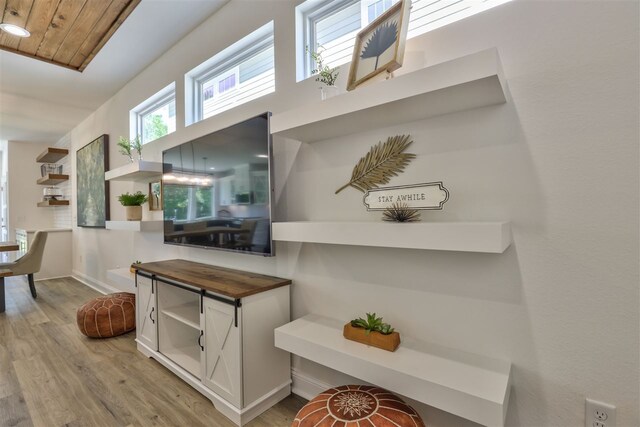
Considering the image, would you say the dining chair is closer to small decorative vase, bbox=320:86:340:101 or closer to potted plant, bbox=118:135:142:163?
potted plant, bbox=118:135:142:163

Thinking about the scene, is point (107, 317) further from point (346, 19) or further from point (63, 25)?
point (346, 19)

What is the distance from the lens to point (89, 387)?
6.80 feet

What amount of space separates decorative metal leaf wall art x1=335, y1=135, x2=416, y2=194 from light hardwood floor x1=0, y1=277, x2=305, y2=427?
1.39m

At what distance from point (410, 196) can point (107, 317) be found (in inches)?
115

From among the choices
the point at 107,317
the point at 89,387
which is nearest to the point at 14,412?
the point at 89,387

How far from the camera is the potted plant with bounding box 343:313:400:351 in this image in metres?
1.41

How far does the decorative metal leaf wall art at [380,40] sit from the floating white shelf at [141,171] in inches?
92.6

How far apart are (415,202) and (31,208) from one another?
26.3ft

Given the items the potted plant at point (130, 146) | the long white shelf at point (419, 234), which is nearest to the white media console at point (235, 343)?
the long white shelf at point (419, 234)

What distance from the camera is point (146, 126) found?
3.71 m

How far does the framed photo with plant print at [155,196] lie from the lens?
322 centimetres

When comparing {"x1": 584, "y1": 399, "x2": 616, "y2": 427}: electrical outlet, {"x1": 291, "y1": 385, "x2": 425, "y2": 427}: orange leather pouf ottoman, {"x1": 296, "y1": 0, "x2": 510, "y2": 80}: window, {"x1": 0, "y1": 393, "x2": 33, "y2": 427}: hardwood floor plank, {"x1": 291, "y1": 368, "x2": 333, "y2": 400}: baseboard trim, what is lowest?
{"x1": 0, "y1": 393, "x2": 33, "y2": 427}: hardwood floor plank

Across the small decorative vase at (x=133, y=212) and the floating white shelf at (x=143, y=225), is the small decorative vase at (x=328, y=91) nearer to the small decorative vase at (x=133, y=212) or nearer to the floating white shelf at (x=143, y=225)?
the floating white shelf at (x=143, y=225)

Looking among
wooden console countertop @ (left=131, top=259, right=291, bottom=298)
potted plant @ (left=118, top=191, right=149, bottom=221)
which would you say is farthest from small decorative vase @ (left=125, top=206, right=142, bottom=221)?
wooden console countertop @ (left=131, top=259, right=291, bottom=298)
